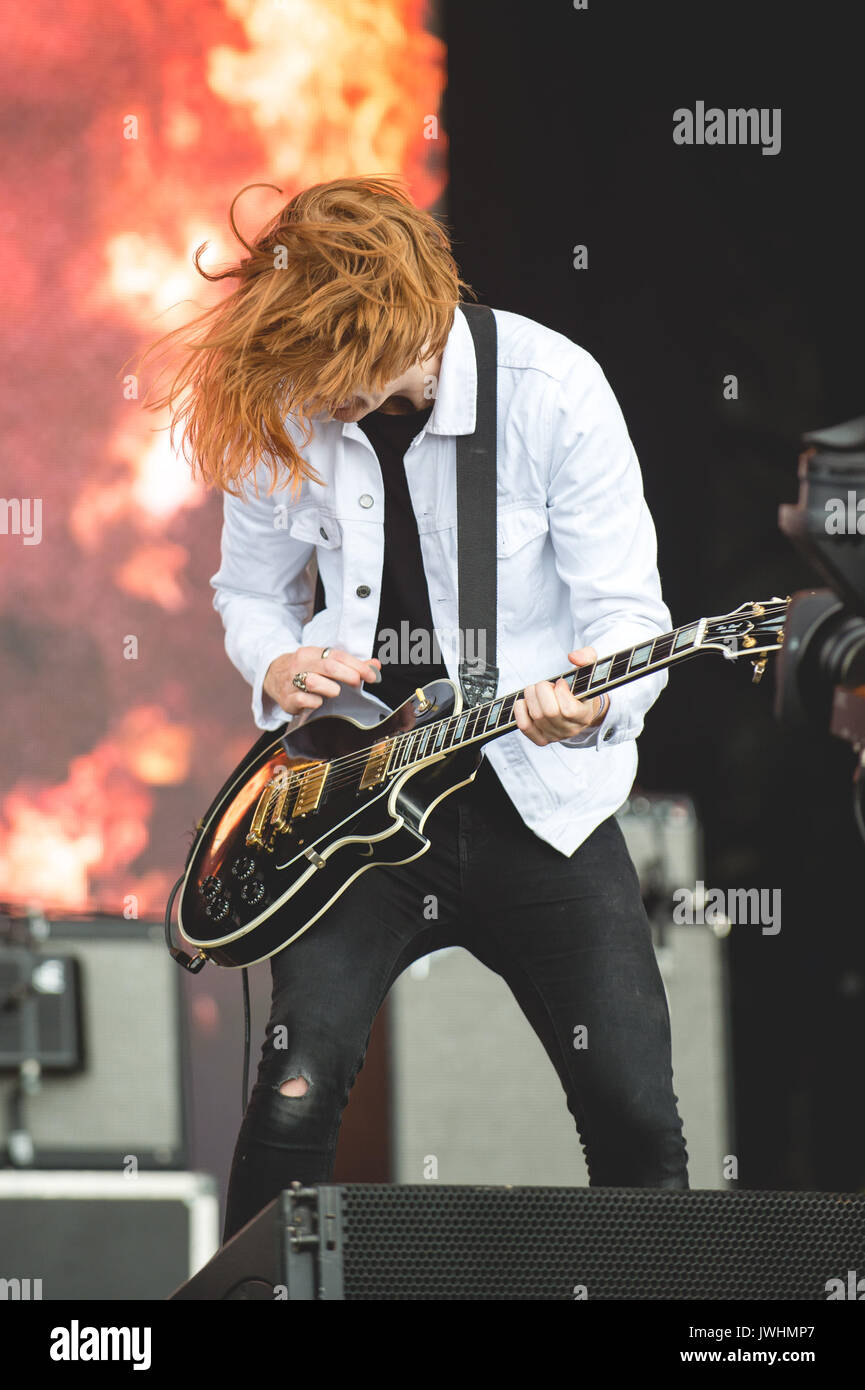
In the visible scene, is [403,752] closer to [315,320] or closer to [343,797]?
[343,797]

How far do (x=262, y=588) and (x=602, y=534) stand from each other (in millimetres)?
579

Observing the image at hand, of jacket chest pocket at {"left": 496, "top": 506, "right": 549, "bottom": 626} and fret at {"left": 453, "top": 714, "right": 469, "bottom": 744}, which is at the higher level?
jacket chest pocket at {"left": 496, "top": 506, "right": 549, "bottom": 626}

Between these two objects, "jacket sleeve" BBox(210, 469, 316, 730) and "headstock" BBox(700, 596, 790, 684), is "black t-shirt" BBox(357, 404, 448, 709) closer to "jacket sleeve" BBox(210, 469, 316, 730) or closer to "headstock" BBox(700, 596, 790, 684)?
"jacket sleeve" BBox(210, 469, 316, 730)

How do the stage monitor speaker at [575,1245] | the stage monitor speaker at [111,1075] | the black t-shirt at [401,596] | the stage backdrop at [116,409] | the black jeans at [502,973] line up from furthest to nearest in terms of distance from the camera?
1. the stage backdrop at [116,409]
2. the stage monitor speaker at [111,1075]
3. the black t-shirt at [401,596]
4. the black jeans at [502,973]
5. the stage monitor speaker at [575,1245]

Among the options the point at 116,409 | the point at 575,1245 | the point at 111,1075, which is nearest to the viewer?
the point at 575,1245

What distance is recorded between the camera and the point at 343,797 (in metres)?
2.54

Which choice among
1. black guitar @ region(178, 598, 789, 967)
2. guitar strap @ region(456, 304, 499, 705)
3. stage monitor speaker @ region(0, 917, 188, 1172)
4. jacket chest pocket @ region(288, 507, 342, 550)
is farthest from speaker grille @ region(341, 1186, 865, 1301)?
stage monitor speaker @ region(0, 917, 188, 1172)

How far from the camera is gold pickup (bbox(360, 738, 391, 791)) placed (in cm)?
251

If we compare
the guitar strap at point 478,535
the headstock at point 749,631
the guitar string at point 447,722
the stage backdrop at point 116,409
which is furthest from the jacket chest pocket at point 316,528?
the stage backdrop at point 116,409

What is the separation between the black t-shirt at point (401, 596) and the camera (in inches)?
102

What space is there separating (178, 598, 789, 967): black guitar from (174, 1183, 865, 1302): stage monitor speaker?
63 centimetres

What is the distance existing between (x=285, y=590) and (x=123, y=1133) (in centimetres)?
139

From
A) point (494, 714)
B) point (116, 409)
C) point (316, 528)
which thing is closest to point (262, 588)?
point (316, 528)

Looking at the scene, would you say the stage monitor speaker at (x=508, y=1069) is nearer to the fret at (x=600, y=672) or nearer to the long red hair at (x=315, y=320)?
the fret at (x=600, y=672)
